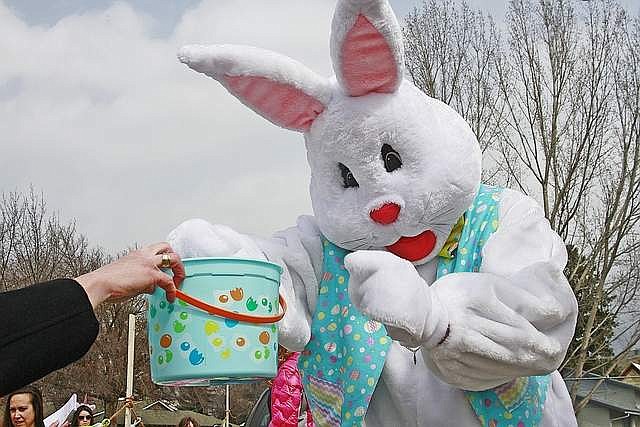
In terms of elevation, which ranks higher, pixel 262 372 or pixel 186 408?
pixel 262 372

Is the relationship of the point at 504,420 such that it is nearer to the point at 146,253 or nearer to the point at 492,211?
the point at 492,211

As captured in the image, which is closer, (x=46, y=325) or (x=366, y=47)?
(x=46, y=325)

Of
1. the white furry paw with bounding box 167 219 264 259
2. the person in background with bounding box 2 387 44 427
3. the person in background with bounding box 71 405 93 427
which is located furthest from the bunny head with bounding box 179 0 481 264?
the person in background with bounding box 71 405 93 427

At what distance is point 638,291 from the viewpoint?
11.9 metres

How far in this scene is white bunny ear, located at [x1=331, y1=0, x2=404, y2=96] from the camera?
7.76 ft

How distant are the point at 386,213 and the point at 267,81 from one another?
51 centimetres

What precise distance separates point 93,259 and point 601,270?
14.3m

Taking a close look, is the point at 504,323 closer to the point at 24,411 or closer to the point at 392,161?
the point at 392,161

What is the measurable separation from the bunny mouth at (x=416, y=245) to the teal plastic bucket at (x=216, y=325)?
1.54ft

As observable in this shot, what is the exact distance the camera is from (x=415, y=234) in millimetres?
2566

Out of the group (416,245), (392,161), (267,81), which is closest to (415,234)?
(416,245)

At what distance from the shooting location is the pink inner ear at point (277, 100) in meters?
2.60

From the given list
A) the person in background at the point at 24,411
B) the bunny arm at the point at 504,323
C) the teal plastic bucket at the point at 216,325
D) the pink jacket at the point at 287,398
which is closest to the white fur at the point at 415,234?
the bunny arm at the point at 504,323

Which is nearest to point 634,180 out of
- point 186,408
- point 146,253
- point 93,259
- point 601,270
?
point 601,270
